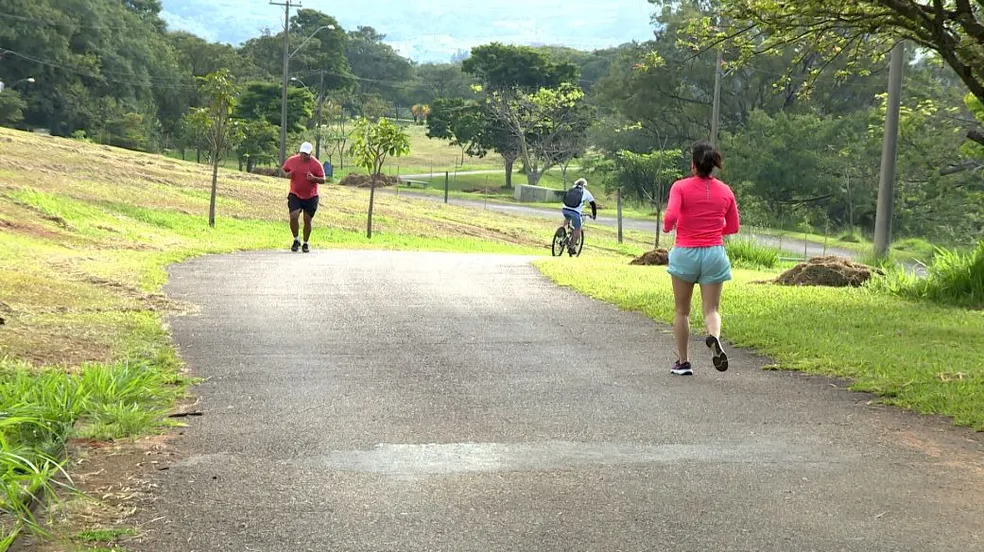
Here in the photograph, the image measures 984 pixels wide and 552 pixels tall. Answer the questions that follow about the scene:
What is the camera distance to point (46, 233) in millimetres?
19062

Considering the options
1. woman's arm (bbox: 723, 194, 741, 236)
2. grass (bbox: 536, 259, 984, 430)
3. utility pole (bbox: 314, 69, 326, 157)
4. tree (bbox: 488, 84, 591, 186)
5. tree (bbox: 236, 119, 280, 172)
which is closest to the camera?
grass (bbox: 536, 259, 984, 430)

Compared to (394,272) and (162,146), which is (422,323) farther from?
(162,146)

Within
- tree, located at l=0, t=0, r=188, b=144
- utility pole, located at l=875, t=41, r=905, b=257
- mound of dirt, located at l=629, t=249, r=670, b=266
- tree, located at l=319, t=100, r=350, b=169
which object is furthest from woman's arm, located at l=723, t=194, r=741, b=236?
tree, located at l=319, t=100, r=350, b=169

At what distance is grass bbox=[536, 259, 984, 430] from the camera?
26.2ft

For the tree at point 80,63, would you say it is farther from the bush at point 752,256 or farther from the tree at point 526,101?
the bush at point 752,256

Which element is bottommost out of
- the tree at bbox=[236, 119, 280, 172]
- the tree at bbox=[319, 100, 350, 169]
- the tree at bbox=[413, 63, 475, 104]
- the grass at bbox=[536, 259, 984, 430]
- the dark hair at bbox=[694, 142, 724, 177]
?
the grass at bbox=[536, 259, 984, 430]

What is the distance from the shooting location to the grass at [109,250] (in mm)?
6160

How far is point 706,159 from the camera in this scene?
842cm

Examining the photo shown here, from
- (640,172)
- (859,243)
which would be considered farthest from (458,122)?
(859,243)

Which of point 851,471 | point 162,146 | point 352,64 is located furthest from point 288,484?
point 352,64

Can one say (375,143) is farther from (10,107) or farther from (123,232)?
(10,107)

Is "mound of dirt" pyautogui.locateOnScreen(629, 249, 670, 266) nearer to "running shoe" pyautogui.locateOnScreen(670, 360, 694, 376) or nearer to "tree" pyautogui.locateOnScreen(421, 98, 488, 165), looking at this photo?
"running shoe" pyautogui.locateOnScreen(670, 360, 694, 376)

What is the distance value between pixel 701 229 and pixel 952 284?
7.03 meters

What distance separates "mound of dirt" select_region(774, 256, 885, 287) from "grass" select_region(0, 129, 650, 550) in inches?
335
